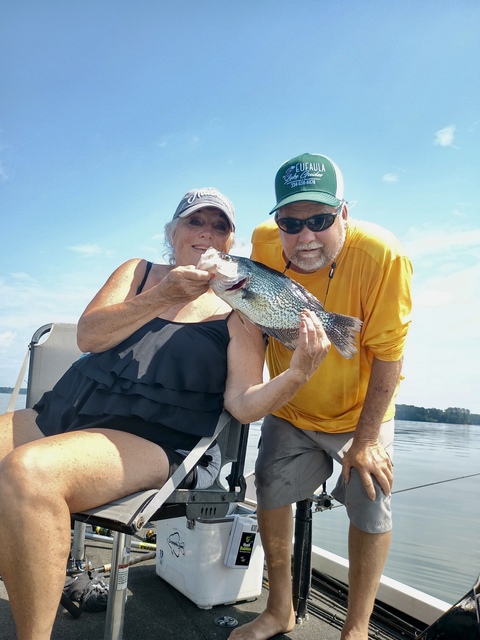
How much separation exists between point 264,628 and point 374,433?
117 cm

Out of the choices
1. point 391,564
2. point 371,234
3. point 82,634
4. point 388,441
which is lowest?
point 391,564

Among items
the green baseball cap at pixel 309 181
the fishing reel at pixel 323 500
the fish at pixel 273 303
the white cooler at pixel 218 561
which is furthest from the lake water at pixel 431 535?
the green baseball cap at pixel 309 181

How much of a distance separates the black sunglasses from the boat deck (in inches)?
86.6

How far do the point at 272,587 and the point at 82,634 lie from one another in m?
1.01

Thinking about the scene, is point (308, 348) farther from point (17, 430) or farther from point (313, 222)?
point (17, 430)

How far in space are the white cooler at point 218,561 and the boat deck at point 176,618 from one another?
0.08 meters

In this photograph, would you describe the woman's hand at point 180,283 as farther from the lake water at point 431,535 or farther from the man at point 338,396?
the lake water at point 431,535

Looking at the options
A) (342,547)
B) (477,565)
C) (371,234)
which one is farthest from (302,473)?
(477,565)

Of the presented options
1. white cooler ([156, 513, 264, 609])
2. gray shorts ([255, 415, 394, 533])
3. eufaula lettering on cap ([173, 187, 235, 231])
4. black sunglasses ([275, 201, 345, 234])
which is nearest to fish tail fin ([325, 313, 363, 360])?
black sunglasses ([275, 201, 345, 234])

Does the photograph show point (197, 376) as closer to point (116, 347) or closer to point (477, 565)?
point (116, 347)

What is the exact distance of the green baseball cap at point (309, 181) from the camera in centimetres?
255

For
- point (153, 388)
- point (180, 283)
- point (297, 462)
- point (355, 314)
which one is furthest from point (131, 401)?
point (355, 314)

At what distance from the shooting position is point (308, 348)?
2.09 meters

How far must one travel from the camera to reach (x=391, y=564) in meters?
7.27
